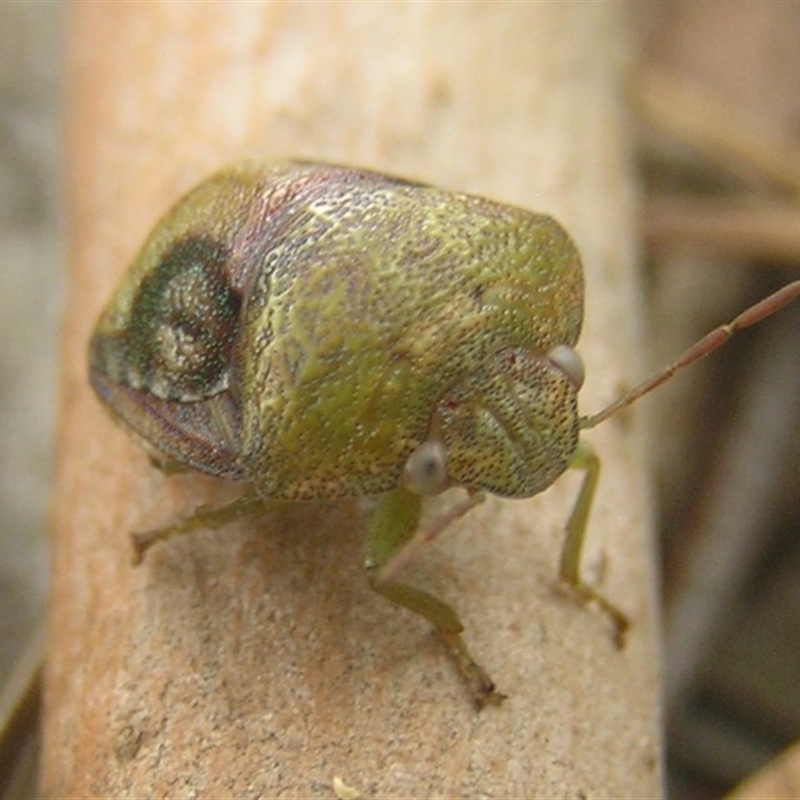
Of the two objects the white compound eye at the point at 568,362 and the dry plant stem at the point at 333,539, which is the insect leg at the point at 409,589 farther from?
the white compound eye at the point at 568,362

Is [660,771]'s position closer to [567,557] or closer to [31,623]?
[567,557]

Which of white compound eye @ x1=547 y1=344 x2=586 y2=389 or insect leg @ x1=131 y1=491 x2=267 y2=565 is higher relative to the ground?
white compound eye @ x1=547 y1=344 x2=586 y2=389

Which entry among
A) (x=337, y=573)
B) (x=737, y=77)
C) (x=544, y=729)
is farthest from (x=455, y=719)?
(x=737, y=77)

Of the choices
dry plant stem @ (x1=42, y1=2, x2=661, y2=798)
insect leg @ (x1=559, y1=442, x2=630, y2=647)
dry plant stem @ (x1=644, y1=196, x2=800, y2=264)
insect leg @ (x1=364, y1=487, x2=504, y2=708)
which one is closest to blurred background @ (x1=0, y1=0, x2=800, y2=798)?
dry plant stem @ (x1=644, y1=196, x2=800, y2=264)

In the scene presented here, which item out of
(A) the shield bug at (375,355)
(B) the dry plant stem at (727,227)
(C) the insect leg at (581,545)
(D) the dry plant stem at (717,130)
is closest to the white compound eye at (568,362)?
(A) the shield bug at (375,355)

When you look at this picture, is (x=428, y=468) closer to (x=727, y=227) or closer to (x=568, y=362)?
(x=568, y=362)

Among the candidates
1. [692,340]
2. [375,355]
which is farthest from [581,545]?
[692,340]

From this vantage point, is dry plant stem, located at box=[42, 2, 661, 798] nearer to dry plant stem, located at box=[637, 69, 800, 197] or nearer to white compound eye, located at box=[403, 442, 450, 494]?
white compound eye, located at box=[403, 442, 450, 494]
